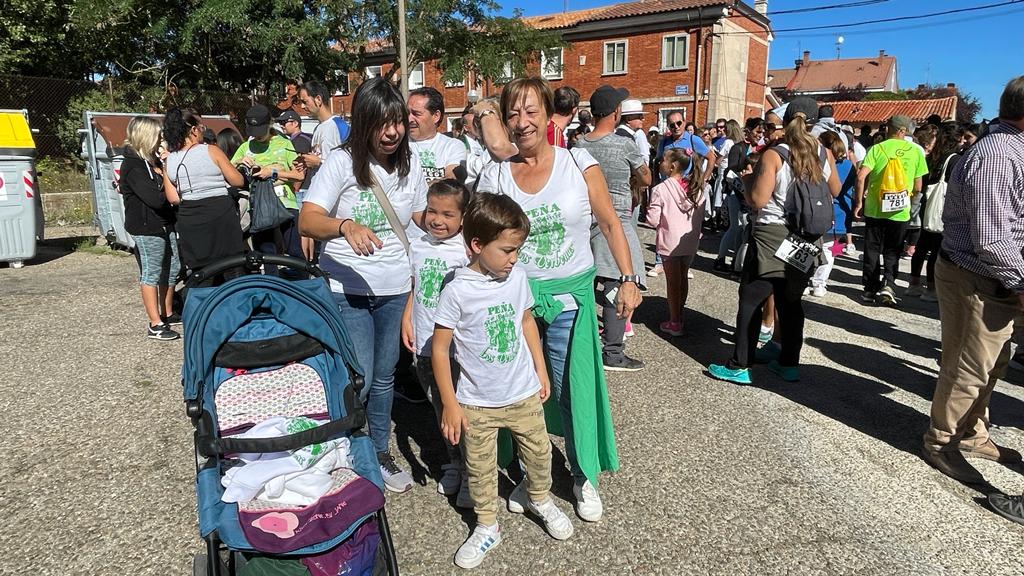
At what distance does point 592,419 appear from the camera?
2.99m

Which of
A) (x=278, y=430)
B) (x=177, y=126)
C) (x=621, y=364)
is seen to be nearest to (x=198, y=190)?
(x=177, y=126)

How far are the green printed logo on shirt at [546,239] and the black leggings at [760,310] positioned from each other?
7.16ft

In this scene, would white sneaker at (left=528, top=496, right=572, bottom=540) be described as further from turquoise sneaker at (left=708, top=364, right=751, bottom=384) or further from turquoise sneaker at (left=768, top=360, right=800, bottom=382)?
turquoise sneaker at (left=768, top=360, right=800, bottom=382)

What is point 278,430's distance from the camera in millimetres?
2535

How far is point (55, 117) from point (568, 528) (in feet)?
54.4

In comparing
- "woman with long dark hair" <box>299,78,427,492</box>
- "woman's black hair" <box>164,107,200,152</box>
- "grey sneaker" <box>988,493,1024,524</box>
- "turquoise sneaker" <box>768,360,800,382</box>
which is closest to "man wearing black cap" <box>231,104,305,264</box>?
"woman's black hair" <box>164,107,200,152</box>

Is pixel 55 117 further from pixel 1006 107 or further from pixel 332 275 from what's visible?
pixel 1006 107

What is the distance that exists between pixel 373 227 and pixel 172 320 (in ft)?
13.5

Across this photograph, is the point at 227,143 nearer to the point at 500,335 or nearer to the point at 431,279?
the point at 431,279

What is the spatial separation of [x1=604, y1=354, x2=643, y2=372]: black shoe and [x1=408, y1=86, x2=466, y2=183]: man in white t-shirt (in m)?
2.04

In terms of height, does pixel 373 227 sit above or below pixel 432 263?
above

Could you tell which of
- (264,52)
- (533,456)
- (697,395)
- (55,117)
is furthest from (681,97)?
(533,456)

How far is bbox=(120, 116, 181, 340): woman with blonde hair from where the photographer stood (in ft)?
17.5

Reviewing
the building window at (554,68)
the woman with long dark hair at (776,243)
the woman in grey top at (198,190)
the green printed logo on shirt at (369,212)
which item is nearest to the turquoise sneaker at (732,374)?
the woman with long dark hair at (776,243)
